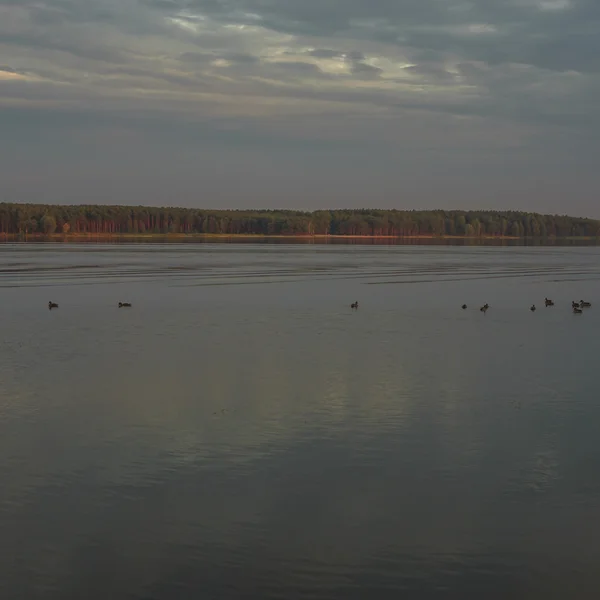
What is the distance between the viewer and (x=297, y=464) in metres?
11.9

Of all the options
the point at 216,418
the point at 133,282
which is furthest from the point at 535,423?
the point at 133,282

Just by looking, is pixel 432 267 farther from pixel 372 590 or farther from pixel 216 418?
pixel 372 590

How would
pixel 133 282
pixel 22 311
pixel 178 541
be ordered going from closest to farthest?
pixel 178 541 → pixel 22 311 → pixel 133 282

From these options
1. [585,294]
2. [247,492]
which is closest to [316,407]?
[247,492]

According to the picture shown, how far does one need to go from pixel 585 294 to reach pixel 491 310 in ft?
36.2

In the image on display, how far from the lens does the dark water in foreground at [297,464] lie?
858 cm

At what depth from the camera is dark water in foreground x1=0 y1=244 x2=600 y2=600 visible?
8578mm

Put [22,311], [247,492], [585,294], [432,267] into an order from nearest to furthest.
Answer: [247,492] → [22,311] → [585,294] → [432,267]

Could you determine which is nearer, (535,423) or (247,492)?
(247,492)

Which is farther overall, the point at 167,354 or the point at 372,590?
the point at 167,354

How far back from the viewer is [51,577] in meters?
8.42

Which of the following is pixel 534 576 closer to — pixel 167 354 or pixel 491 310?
pixel 167 354

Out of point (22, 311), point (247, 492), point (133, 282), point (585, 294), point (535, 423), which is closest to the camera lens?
point (247, 492)

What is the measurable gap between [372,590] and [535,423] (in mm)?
7184
